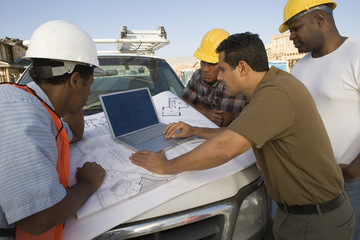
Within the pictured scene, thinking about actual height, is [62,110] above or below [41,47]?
below

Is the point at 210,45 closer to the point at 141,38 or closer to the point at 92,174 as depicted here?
the point at 141,38

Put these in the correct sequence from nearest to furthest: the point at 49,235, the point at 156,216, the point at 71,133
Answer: the point at 49,235 → the point at 156,216 → the point at 71,133

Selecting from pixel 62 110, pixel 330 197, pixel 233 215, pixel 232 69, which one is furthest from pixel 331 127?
pixel 62 110

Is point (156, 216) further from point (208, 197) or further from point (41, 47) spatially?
point (41, 47)

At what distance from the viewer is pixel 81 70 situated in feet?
4.31

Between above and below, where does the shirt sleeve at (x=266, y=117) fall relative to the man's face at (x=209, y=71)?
above

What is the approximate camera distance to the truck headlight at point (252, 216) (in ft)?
4.66

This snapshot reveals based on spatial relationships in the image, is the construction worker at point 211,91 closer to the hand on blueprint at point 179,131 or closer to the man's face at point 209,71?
the man's face at point 209,71

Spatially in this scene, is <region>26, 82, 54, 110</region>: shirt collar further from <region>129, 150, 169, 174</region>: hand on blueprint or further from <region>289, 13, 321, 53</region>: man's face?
<region>289, 13, 321, 53</region>: man's face

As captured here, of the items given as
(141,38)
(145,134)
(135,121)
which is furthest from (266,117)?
(141,38)

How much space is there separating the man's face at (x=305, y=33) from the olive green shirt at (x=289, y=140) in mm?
825

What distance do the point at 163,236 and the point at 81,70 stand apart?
3.01 ft

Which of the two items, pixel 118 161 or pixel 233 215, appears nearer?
pixel 233 215

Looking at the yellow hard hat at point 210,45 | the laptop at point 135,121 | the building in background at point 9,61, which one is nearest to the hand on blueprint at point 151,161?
the laptop at point 135,121
